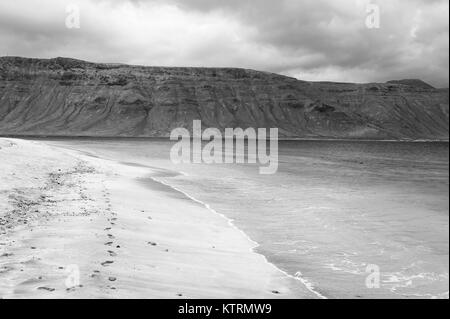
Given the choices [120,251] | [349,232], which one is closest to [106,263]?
[120,251]

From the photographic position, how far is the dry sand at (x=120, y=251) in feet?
25.3

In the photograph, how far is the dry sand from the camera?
771 cm

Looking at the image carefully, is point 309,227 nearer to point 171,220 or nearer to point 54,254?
point 171,220

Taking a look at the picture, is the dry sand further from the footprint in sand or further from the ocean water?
the ocean water

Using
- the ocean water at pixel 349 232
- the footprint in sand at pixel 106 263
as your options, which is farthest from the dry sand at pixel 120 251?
the ocean water at pixel 349 232

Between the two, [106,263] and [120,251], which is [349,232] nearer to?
[120,251]

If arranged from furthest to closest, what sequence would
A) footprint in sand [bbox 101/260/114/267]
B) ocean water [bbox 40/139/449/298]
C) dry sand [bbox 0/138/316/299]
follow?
footprint in sand [bbox 101/260/114/267], ocean water [bbox 40/139/449/298], dry sand [bbox 0/138/316/299]

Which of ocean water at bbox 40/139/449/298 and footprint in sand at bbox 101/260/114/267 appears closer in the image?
ocean water at bbox 40/139/449/298

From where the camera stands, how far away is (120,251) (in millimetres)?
10023

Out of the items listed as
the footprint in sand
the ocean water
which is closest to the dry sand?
the footprint in sand

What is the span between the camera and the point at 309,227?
15.0 meters

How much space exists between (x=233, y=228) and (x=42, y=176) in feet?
42.6

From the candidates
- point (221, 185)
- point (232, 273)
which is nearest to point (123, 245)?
point (232, 273)

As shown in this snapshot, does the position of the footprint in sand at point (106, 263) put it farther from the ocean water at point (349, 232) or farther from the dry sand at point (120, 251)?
the ocean water at point (349, 232)
